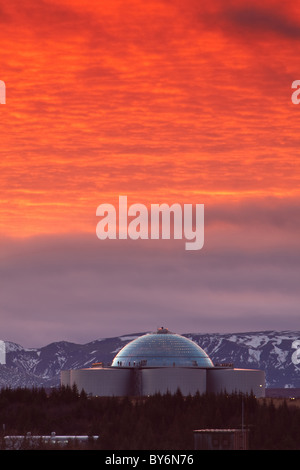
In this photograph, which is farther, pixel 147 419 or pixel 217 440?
pixel 147 419

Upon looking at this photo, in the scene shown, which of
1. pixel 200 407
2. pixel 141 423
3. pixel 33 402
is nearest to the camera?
pixel 141 423

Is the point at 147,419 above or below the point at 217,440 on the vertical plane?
above

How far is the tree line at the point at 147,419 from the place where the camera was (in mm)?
147125

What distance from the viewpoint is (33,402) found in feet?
633

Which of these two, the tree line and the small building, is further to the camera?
the tree line

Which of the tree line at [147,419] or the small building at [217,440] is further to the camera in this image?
the tree line at [147,419]

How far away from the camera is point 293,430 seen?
158 m

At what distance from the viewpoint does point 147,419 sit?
16450 cm

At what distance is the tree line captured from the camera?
14712 centimetres

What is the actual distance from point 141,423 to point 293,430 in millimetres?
20562
